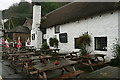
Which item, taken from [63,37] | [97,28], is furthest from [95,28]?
[63,37]

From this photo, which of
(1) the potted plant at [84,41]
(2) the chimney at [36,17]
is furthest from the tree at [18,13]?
(1) the potted plant at [84,41]

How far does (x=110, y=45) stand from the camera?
30.0ft

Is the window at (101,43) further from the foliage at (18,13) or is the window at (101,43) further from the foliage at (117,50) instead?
the foliage at (18,13)

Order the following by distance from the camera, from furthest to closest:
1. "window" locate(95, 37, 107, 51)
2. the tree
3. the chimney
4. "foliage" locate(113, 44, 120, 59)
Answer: the tree, the chimney, "window" locate(95, 37, 107, 51), "foliage" locate(113, 44, 120, 59)

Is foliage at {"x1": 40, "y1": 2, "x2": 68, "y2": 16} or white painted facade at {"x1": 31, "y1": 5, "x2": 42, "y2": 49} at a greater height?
foliage at {"x1": 40, "y1": 2, "x2": 68, "y2": 16}

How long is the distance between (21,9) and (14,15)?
6290 mm

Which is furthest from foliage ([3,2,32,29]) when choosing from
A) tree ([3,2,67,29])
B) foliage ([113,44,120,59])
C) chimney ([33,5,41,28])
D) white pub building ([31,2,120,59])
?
foliage ([113,44,120,59])

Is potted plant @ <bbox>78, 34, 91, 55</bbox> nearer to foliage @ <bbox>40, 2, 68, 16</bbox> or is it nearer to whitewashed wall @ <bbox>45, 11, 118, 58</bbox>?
whitewashed wall @ <bbox>45, 11, 118, 58</bbox>

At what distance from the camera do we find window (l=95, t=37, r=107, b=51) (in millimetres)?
9729

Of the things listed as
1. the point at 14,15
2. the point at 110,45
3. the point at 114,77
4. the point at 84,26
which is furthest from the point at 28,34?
the point at 114,77

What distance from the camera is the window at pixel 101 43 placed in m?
9.73

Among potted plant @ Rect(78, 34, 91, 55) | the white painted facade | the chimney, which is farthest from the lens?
the chimney

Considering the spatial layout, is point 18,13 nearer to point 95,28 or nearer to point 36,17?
point 36,17

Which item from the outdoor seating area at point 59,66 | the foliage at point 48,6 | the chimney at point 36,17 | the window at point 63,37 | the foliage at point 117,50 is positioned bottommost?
the outdoor seating area at point 59,66
